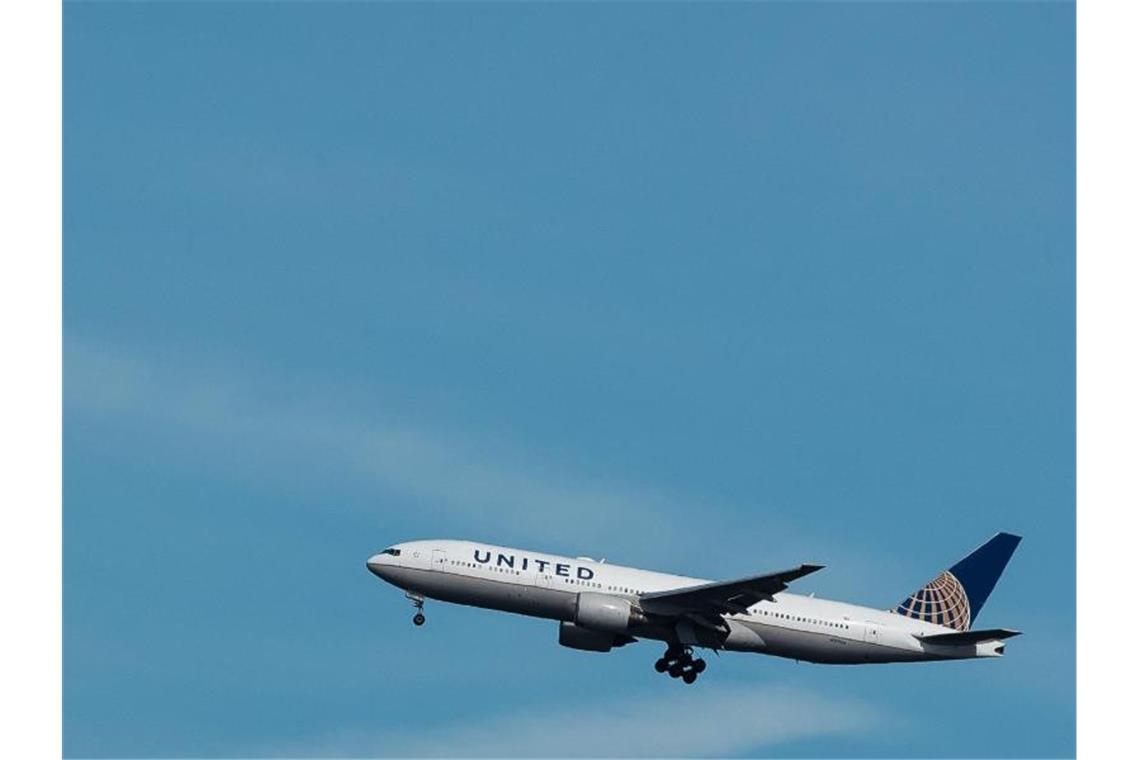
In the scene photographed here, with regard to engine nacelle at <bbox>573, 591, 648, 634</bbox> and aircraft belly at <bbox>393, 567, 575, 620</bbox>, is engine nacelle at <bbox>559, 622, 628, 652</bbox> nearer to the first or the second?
aircraft belly at <bbox>393, 567, 575, 620</bbox>

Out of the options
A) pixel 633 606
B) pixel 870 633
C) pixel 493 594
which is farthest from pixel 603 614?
pixel 870 633

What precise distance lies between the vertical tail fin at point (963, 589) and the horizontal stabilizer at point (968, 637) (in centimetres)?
228

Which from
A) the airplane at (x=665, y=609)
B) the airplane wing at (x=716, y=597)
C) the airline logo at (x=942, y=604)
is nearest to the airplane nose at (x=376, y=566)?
the airplane at (x=665, y=609)

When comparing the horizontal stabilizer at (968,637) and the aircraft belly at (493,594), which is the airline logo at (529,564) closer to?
the aircraft belly at (493,594)

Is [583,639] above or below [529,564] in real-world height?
below

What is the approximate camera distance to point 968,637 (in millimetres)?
67625

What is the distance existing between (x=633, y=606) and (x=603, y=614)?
1.24 metres

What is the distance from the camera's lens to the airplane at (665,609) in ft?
219

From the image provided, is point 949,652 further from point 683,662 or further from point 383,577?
point 383,577

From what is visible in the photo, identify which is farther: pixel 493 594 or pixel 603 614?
pixel 493 594

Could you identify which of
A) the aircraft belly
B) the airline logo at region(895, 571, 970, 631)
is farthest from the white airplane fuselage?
the airline logo at region(895, 571, 970, 631)

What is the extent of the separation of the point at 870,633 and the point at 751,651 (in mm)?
3940

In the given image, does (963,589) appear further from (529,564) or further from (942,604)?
(529,564)

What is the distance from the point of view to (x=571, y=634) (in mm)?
68625
